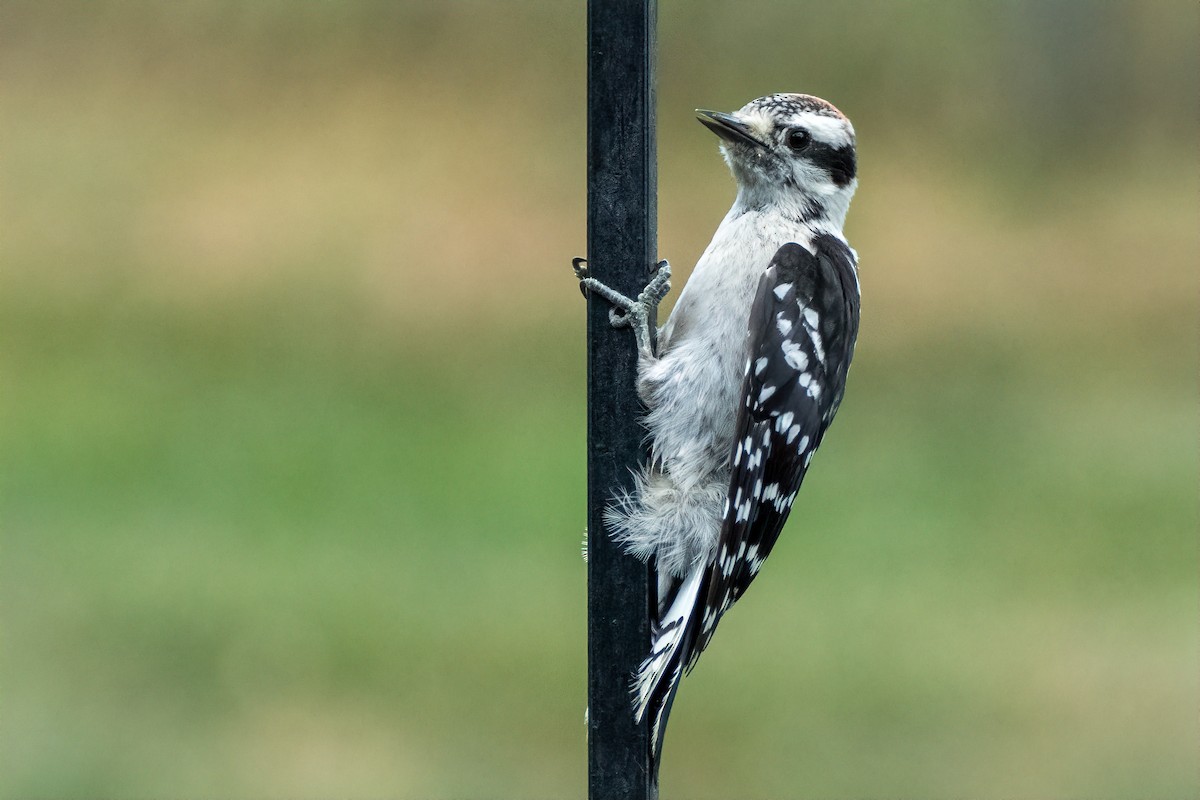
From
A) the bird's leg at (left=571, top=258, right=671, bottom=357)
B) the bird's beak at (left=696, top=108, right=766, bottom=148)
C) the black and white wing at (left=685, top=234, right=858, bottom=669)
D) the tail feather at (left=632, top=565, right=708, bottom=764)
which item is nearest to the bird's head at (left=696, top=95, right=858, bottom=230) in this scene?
the bird's beak at (left=696, top=108, right=766, bottom=148)

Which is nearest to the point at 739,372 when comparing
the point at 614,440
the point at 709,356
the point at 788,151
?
the point at 709,356

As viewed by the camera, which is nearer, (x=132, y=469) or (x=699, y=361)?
(x=699, y=361)

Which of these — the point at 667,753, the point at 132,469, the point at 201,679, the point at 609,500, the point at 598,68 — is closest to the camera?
the point at 598,68

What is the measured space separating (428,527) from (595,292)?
475 centimetres

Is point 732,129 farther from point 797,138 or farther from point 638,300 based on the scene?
point 638,300

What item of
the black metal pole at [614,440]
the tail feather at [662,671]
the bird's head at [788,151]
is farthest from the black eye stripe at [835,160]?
the tail feather at [662,671]

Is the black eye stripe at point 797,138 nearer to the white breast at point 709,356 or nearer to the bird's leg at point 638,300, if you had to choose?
the white breast at point 709,356

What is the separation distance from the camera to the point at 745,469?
3.43 meters

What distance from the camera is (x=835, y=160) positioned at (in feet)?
12.5

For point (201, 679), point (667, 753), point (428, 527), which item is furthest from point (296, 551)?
point (667, 753)

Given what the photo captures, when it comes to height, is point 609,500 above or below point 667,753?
above

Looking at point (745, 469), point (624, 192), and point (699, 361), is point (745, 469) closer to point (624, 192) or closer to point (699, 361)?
point (699, 361)

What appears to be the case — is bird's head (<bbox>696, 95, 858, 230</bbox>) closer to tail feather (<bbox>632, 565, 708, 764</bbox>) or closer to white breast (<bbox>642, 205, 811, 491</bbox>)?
white breast (<bbox>642, 205, 811, 491</bbox>)

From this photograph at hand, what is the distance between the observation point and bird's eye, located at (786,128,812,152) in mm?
3695
